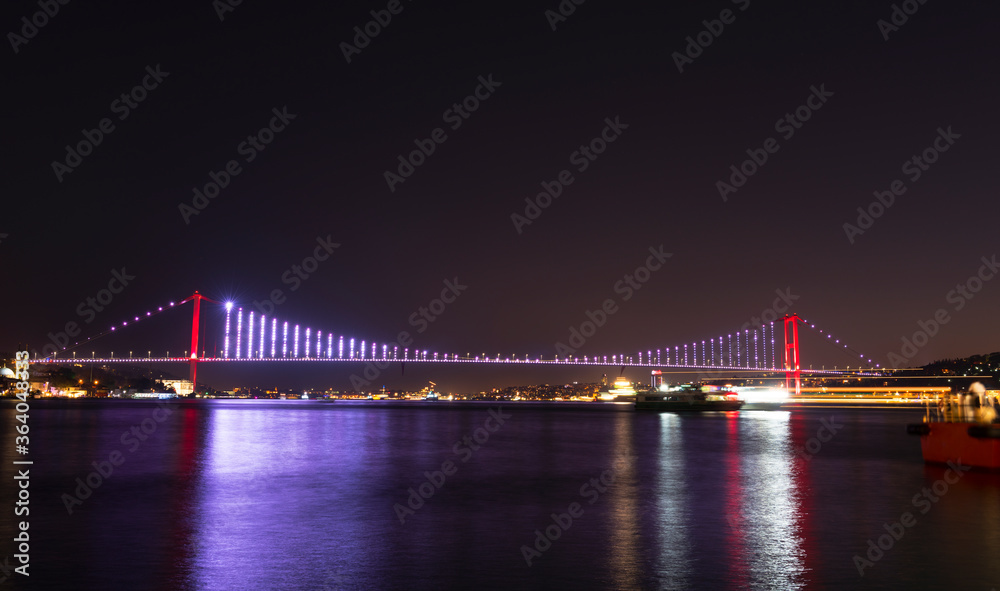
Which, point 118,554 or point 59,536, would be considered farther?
point 59,536

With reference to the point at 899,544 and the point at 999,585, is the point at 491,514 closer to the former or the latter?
the point at 899,544

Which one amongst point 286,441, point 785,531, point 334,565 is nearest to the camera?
point 334,565

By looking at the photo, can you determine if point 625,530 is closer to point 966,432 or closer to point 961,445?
point 966,432

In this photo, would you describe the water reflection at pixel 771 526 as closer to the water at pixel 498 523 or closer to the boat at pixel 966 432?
the water at pixel 498 523

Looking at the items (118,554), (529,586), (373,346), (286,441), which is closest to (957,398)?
(529,586)

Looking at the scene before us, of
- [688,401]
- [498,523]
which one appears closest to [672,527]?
[498,523]
